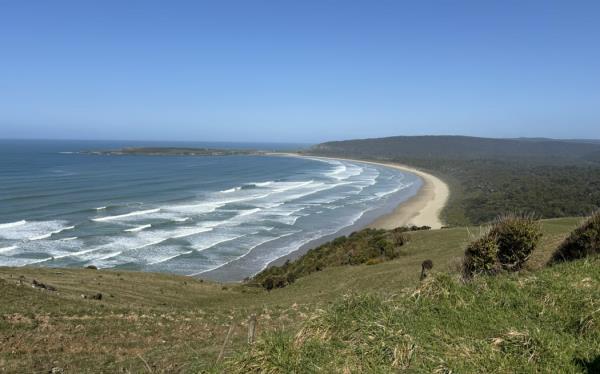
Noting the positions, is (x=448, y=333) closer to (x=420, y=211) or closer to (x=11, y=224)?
(x=11, y=224)

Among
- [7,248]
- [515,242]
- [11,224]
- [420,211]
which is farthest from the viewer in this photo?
[420,211]

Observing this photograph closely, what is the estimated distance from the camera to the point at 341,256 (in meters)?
29.2

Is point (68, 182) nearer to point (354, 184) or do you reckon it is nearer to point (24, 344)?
point (354, 184)

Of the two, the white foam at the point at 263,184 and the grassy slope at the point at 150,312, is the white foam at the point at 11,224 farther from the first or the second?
the white foam at the point at 263,184

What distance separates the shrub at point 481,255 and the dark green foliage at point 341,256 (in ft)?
40.7

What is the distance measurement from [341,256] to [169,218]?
84.9 feet

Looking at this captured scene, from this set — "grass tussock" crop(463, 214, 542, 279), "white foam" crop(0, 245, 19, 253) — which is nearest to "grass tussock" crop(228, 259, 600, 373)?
"grass tussock" crop(463, 214, 542, 279)

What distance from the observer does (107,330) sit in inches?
520

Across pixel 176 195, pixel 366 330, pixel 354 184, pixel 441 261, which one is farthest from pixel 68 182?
pixel 366 330

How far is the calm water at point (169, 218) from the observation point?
35.2 m

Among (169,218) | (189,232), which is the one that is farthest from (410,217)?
(169,218)

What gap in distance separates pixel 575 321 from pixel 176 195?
65.6 m

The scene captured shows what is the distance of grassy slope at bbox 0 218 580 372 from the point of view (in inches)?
414

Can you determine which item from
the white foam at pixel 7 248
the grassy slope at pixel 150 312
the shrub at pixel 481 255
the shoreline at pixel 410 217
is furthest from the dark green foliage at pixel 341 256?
the white foam at pixel 7 248
